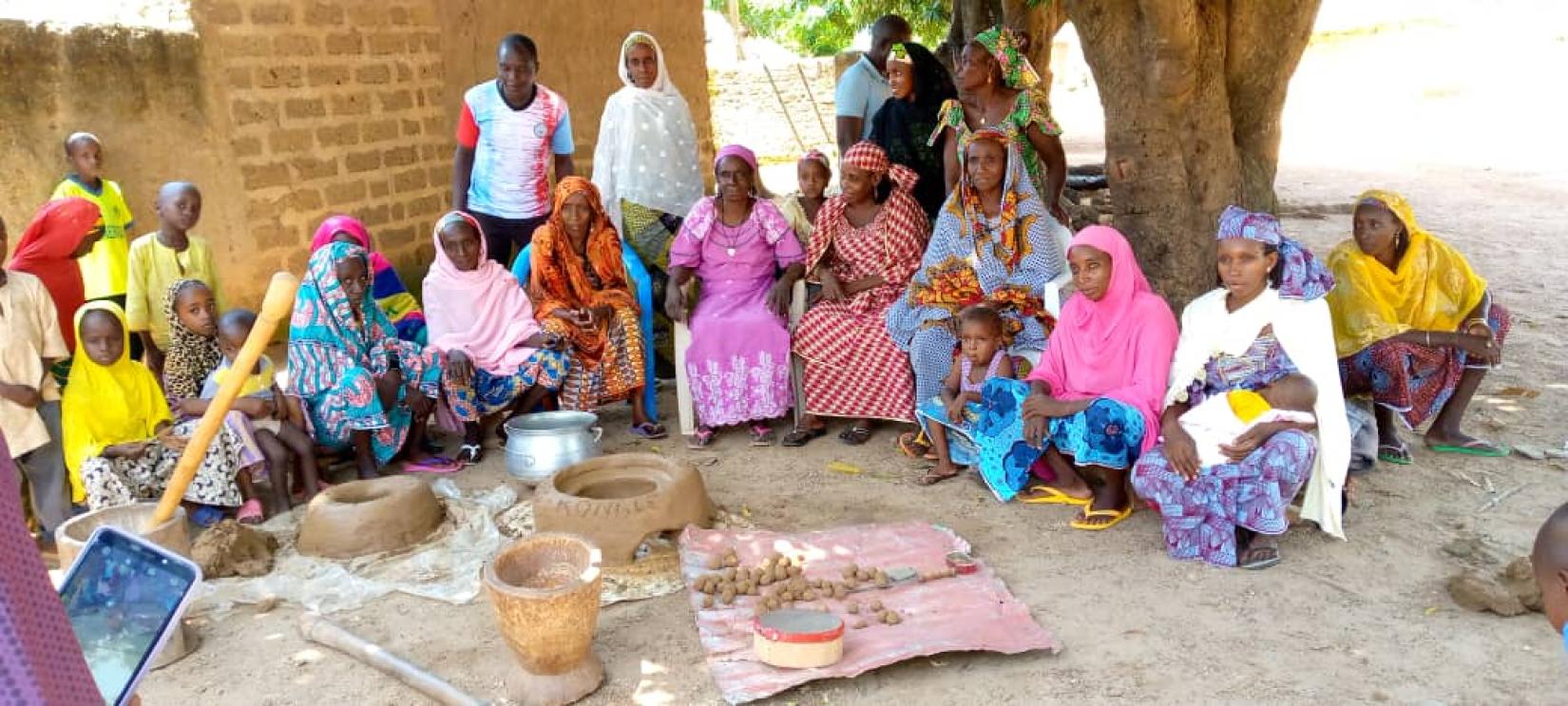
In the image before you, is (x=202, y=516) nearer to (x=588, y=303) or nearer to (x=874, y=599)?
(x=588, y=303)

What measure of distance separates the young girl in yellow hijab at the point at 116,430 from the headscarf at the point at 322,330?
0.46m

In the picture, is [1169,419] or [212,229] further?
[212,229]

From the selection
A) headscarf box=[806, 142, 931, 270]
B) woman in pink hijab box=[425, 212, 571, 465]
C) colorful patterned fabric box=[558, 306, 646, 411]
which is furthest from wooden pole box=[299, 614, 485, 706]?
headscarf box=[806, 142, 931, 270]

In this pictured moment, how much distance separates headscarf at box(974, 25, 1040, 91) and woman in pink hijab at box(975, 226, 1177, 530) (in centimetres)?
146

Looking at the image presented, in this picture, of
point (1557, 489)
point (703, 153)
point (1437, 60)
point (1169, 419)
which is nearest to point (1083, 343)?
point (1169, 419)

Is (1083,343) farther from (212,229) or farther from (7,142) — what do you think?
(7,142)

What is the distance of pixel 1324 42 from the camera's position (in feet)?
78.0

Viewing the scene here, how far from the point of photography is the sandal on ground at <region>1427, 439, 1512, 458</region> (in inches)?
190

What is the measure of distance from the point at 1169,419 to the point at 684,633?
1.92 m

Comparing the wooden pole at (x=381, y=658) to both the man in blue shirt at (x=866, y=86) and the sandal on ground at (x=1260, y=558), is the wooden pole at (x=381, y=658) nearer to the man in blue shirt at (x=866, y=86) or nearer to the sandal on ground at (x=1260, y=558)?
the sandal on ground at (x=1260, y=558)

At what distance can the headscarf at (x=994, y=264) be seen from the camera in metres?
5.12

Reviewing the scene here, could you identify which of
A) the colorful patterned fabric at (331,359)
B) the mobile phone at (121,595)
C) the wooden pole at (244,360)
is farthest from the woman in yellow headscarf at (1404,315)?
the mobile phone at (121,595)

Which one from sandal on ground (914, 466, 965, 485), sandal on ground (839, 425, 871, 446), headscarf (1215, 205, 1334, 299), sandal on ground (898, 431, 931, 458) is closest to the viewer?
headscarf (1215, 205, 1334, 299)

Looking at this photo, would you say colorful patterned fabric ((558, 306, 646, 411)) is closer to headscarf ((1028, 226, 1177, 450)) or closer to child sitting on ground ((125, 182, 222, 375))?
child sitting on ground ((125, 182, 222, 375))
